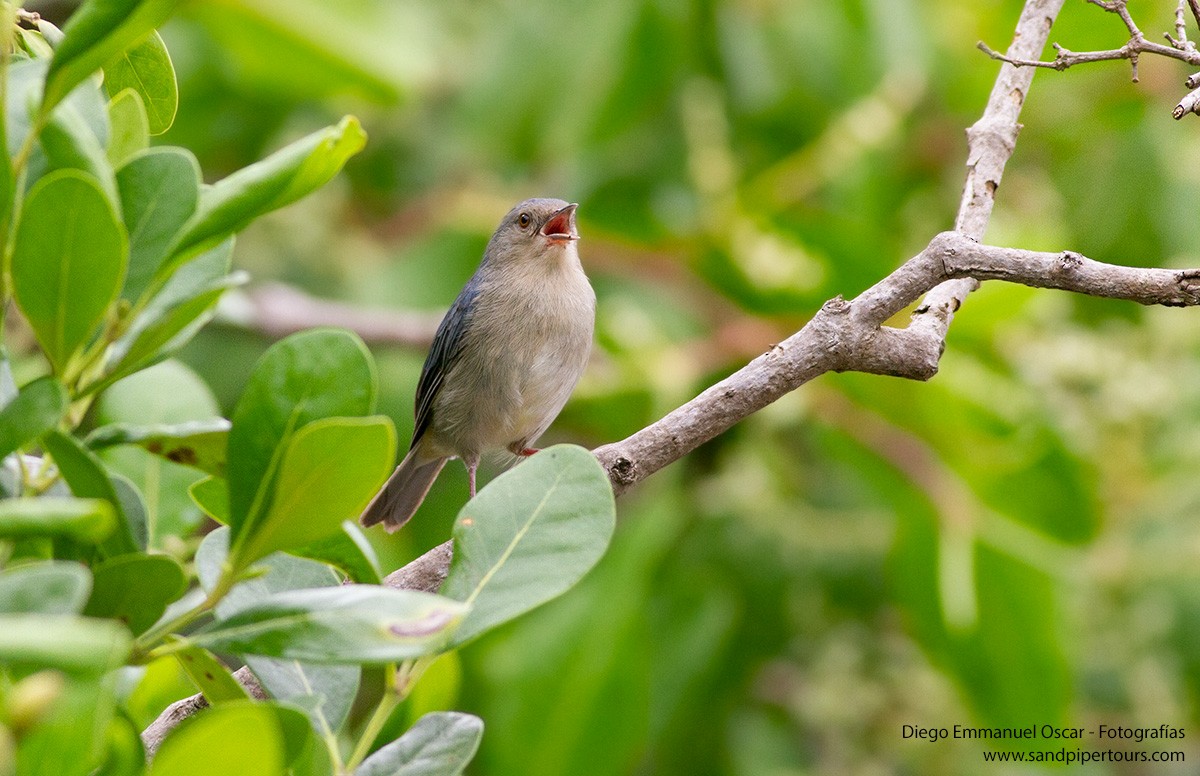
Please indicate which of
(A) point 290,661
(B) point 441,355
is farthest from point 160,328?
(B) point 441,355

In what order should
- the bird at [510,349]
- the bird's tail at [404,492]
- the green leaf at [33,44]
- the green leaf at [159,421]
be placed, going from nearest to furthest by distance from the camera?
the green leaf at [33,44] → the green leaf at [159,421] → the bird at [510,349] → the bird's tail at [404,492]

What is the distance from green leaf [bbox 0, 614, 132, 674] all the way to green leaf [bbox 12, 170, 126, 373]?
17.1 inches

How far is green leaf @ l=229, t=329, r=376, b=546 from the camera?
4.47 ft

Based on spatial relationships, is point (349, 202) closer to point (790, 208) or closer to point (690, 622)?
point (790, 208)

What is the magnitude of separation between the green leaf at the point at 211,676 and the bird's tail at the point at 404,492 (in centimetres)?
289

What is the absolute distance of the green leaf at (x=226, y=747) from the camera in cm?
108

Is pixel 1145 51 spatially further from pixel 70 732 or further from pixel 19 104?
pixel 70 732

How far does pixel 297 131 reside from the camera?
6.05 meters

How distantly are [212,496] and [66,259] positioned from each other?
0.46m

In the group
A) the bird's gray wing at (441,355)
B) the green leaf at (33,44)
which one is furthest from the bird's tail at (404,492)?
the green leaf at (33,44)

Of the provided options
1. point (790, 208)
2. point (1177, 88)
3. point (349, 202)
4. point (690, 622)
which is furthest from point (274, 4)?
point (1177, 88)

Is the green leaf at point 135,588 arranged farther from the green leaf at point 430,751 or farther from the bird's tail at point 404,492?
the bird's tail at point 404,492

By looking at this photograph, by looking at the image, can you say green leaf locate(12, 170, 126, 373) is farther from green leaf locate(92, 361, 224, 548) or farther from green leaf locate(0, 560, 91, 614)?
green leaf locate(92, 361, 224, 548)

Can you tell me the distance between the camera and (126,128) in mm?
1558
